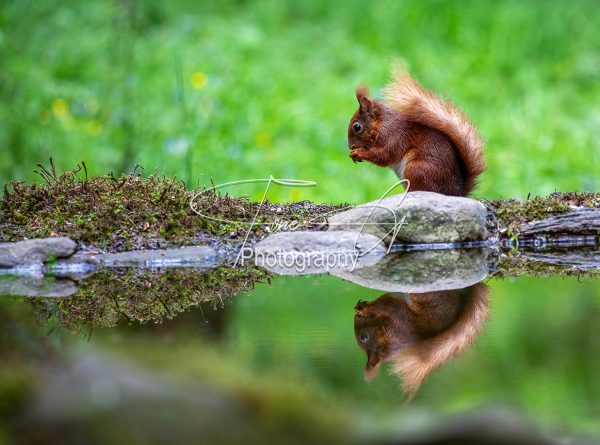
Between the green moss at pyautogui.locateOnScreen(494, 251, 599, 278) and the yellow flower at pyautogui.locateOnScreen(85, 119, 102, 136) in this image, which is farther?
the yellow flower at pyautogui.locateOnScreen(85, 119, 102, 136)

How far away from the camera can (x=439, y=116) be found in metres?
4.76

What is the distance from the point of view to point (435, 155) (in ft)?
15.5

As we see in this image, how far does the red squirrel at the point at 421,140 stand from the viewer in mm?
4719

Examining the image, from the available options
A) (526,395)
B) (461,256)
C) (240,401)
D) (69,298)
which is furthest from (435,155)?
(240,401)

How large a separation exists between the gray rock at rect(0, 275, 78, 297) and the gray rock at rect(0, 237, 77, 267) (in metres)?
0.13

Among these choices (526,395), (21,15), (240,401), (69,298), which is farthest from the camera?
(21,15)

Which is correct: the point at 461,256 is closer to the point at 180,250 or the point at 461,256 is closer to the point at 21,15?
the point at 180,250

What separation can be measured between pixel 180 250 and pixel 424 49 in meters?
5.97

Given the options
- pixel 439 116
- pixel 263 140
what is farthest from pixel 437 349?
pixel 263 140

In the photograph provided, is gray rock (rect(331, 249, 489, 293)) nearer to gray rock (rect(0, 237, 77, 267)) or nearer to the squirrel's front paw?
the squirrel's front paw

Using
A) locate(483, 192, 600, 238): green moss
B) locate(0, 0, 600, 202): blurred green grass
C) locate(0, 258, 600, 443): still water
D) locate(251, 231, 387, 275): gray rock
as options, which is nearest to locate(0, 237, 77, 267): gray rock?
locate(0, 258, 600, 443): still water

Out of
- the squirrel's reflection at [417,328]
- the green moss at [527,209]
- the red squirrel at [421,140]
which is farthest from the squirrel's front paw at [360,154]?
the squirrel's reflection at [417,328]

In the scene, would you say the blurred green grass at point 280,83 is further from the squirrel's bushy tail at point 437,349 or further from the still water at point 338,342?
the squirrel's bushy tail at point 437,349

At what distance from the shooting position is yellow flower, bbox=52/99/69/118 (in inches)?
319
